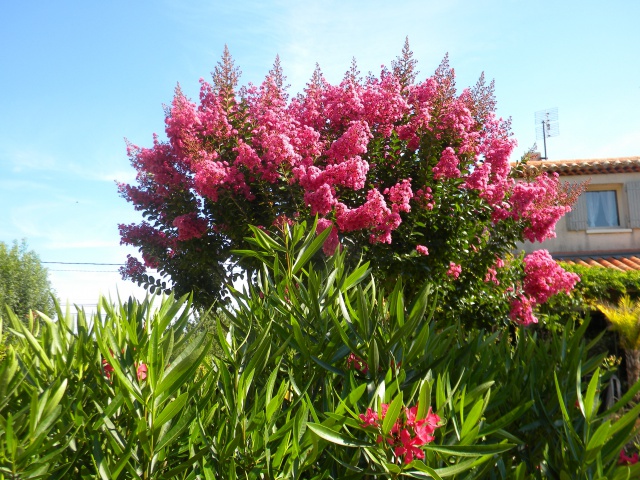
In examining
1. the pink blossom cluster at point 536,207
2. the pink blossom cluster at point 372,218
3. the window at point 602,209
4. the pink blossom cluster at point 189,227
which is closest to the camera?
the pink blossom cluster at point 372,218

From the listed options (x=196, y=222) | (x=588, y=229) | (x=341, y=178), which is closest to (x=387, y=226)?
(x=341, y=178)

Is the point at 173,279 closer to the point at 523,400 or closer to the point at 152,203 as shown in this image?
the point at 152,203

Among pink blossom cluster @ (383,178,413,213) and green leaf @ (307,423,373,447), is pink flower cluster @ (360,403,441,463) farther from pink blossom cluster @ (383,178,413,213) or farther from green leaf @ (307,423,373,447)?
pink blossom cluster @ (383,178,413,213)

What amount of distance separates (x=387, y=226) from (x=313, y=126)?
203 centimetres

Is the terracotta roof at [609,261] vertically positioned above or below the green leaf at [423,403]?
below

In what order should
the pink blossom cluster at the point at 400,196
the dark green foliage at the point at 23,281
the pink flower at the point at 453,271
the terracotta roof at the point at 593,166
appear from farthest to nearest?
the dark green foliage at the point at 23,281
the terracotta roof at the point at 593,166
the pink flower at the point at 453,271
the pink blossom cluster at the point at 400,196

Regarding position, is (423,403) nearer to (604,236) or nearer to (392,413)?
(392,413)

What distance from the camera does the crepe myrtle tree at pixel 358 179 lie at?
706 cm

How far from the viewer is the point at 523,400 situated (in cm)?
184

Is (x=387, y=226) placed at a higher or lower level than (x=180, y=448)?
higher

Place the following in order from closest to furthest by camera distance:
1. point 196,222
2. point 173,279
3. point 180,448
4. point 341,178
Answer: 1. point 180,448
2. point 341,178
3. point 196,222
4. point 173,279

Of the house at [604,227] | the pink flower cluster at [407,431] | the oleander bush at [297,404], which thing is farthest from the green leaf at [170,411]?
the house at [604,227]

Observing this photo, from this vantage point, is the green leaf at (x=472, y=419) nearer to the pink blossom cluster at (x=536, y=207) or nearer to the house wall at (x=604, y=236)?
the pink blossom cluster at (x=536, y=207)

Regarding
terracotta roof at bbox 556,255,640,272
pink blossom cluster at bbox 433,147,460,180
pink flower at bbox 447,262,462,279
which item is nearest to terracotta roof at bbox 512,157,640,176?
terracotta roof at bbox 556,255,640,272
